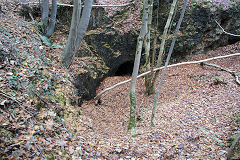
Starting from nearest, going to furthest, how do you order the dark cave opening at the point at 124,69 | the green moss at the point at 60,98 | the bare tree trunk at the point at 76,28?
the green moss at the point at 60,98, the bare tree trunk at the point at 76,28, the dark cave opening at the point at 124,69

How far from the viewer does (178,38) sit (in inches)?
369

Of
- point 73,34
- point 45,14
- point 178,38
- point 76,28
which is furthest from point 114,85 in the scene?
point 178,38

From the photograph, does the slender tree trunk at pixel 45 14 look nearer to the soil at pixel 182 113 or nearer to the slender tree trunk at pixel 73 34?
the slender tree trunk at pixel 73 34

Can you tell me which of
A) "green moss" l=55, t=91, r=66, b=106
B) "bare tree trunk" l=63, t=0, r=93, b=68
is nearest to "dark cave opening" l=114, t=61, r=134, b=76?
"bare tree trunk" l=63, t=0, r=93, b=68

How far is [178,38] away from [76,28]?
20.6 feet

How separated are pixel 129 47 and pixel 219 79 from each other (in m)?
4.98

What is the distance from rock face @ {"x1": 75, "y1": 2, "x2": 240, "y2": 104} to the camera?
8.39m

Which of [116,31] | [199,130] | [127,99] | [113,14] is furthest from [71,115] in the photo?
[113,14]

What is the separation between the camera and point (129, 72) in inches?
417

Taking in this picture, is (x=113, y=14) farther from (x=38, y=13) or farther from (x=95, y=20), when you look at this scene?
(x=38, y=13)

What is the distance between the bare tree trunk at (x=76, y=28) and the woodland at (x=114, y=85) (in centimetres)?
4

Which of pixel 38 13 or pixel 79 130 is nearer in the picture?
pixel 79 130

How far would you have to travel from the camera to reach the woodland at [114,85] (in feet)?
11.1

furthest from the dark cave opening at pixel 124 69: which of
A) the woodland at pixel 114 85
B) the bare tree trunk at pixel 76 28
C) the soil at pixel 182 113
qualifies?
the bare tree trunk at pixel 76 28
